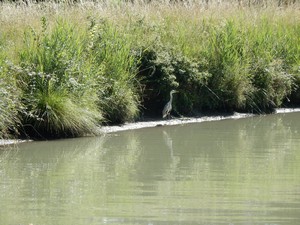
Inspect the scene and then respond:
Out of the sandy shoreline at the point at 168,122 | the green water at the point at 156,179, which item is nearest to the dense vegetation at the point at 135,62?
the sandy shoreline at the point at 168,122

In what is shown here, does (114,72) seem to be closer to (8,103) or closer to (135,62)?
(135,62)

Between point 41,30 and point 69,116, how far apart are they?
1999 mm

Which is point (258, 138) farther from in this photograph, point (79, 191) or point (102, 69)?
point (79, 191)

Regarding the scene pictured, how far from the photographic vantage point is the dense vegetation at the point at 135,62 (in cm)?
1364

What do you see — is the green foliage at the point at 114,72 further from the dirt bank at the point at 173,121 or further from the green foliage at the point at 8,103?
the green foliage at the point at 8,103

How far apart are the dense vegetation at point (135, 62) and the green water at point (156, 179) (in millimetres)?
643

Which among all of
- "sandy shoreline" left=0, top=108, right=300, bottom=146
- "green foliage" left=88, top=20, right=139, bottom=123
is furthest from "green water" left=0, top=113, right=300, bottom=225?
"green foliage" left=88, top=20, right=139, bottom=123

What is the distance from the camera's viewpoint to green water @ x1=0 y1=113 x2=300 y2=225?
27.4 ft

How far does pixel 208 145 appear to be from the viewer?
1341cm

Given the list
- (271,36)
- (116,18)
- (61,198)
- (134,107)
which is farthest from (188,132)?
(61,198)

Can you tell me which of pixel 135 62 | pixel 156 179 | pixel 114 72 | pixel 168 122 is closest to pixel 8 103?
pixel 114 72

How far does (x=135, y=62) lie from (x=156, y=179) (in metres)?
5.97

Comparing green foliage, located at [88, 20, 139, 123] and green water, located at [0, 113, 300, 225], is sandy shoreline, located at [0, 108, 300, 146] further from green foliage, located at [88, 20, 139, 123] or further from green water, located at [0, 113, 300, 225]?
green water, located at [0, 113, 300, 225]

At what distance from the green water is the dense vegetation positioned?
643mm
